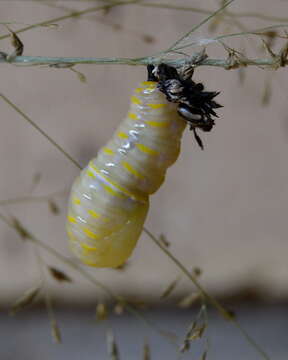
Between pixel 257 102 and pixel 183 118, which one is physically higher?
pixel 183 118

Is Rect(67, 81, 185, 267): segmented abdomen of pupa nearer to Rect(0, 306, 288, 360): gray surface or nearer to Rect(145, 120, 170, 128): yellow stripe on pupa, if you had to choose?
Rect(145, 120, 170, 128): yellow stripe on pupa

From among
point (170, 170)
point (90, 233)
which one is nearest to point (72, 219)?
point (90, 233)

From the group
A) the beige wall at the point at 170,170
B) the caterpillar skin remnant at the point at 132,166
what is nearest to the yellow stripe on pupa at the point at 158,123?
the caterpillar skin remnant at the point at 132,166

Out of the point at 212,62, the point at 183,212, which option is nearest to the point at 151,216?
the point at 183,212

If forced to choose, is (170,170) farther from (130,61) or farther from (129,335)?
(130,61)

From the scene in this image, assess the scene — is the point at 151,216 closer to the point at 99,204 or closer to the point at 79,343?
the point at 79,343
